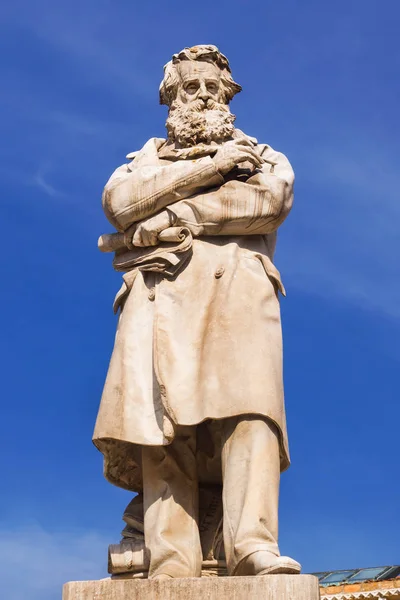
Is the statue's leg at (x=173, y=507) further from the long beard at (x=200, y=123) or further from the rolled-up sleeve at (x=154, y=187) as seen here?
the long beard at (x=200, y=123)

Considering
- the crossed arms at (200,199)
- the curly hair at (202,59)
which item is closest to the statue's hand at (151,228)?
the crossed arms at (200,199)

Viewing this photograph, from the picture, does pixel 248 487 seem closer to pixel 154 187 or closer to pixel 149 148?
Result: pixel 154 187

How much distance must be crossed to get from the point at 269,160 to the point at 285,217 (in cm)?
61

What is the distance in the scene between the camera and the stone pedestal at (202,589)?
28.6 ft

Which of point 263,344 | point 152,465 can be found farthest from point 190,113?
point 152,465

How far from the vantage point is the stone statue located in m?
9.48

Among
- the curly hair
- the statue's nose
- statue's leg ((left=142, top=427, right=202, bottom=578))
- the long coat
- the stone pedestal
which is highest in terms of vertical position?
the curly hair

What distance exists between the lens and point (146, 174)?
33.6ft

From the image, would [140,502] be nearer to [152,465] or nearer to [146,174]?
[152,465]

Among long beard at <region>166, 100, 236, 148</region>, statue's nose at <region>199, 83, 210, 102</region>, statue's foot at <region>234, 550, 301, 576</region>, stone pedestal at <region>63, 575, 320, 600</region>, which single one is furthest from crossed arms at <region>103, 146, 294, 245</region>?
stone pedestal at <region>63, 575, 320, 600</region>

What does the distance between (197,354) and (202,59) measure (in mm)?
2594

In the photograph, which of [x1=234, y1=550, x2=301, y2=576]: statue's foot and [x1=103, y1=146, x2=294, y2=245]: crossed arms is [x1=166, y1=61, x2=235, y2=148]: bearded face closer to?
[x1=103, y1=146, x2=294, y2=245]: crossed arms

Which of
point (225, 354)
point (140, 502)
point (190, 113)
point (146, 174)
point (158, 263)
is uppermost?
point (190, 113)

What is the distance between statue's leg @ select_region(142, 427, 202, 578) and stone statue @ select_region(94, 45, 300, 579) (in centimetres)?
1
